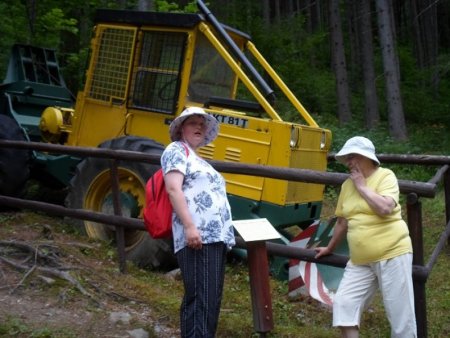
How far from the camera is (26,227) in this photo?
720 centimetres

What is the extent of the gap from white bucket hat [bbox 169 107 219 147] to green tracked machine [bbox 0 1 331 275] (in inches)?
96.8

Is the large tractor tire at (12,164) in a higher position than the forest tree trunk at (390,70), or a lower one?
lower

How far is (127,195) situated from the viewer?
22.4ft

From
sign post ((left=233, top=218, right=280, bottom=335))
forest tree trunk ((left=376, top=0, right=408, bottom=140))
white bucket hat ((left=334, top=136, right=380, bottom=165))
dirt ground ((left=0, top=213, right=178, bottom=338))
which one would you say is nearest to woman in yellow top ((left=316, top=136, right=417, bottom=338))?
white bucket hat ((left=334, top=136, right=380, bottom=165))

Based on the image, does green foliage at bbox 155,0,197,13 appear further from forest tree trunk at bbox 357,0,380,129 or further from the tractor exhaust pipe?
forest tree trunk at bbox 357,0,380,129

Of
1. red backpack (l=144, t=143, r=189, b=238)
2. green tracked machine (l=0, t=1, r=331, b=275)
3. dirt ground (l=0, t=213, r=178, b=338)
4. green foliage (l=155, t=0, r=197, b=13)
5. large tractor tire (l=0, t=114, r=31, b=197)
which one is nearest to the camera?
red backpack (l=144, t=143, r=189, b=238)

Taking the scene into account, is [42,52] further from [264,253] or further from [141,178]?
[264,253]

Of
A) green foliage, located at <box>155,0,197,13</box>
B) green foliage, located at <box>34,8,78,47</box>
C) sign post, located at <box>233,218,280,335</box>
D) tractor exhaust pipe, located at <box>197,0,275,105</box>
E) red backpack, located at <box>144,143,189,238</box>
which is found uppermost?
green foliage, located at <box>155,0,197,13</box>

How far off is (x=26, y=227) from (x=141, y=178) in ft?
5.15

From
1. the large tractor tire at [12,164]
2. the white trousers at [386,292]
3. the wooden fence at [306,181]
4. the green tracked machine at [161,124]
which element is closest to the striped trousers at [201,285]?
the wooden fence at [306,181]

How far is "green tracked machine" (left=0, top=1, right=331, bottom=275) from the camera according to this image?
666 cm

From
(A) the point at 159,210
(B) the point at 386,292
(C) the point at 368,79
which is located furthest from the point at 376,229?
(C) the point at 368,79

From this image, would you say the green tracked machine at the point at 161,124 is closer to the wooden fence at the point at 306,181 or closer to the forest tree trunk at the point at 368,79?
the wooden fence at the point at 306,181

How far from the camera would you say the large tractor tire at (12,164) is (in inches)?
305
